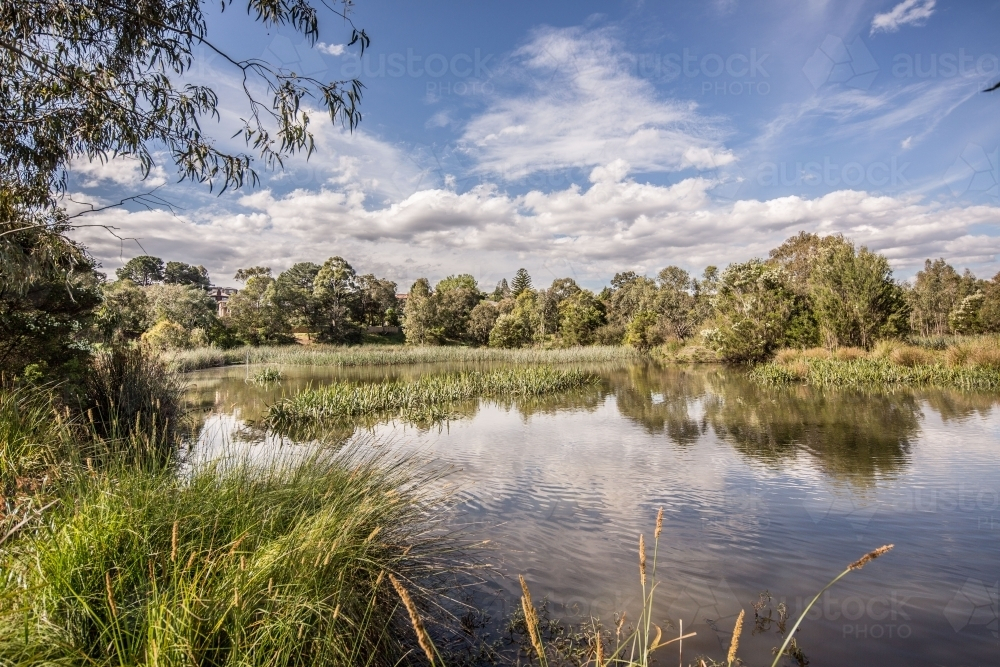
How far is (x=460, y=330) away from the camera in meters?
50.5

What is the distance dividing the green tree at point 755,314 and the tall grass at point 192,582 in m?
25.5

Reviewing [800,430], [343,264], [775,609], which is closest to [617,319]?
[343,264]

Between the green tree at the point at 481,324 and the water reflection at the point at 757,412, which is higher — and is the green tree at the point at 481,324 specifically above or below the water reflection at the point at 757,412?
above

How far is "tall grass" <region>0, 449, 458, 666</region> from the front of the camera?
5.89 feet

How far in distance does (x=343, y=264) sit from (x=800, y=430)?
157ft

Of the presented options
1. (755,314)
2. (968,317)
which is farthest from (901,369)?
(968,317)

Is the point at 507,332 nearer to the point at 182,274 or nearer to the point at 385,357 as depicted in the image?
the point at 385,357

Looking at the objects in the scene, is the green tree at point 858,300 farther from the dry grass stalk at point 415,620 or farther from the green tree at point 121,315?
the dry grass stalk at point 415,620

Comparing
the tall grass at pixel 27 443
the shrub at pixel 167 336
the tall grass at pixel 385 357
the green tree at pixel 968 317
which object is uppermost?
the green tree at pixel 968 317

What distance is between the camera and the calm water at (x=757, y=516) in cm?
348

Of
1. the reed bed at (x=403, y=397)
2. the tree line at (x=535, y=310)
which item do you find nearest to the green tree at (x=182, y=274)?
the tree line at (x=535, y=310)

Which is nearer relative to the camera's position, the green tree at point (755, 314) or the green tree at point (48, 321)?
the green tree at point (48, 321)

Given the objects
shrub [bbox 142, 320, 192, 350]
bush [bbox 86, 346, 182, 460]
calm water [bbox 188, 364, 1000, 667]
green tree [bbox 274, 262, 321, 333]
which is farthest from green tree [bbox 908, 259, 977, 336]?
shrub [bbox 142, 320, 192, 350]

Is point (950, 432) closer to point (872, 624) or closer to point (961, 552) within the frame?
point (961, 552)
